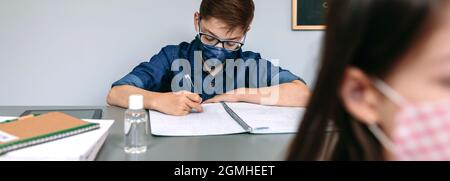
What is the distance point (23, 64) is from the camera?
66.5 inches

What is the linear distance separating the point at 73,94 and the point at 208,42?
787 millimetres

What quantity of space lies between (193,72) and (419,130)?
1.11 metres

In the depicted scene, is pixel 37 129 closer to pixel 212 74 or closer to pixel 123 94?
pixel 123 94

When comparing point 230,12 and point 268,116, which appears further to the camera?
point 230,12

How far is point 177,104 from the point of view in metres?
1.04

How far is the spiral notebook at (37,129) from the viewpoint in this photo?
2.12 feet

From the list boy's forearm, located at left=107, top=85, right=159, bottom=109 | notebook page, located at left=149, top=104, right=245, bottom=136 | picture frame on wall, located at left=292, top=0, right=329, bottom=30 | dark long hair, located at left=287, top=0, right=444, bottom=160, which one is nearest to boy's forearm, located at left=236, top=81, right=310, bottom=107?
notebook page, located at left=149, top=104, right=245, bottom=136

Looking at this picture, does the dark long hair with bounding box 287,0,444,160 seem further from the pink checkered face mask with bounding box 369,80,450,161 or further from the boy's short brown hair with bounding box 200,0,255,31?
the boy's short brown hair with bounding box 200,0,255,31

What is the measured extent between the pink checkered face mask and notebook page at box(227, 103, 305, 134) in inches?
16.8

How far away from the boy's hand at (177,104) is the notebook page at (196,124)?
2 cm

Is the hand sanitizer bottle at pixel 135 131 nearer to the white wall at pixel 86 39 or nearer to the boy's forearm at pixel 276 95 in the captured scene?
the boy's forearm at pixel 276 95

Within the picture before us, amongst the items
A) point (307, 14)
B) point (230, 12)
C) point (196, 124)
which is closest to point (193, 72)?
point (230, 12)

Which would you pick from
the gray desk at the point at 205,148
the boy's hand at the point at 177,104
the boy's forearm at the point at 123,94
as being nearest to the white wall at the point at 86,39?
the boy's forearm at the point at 123,94

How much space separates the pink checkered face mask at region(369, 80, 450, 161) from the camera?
1.21 feet
